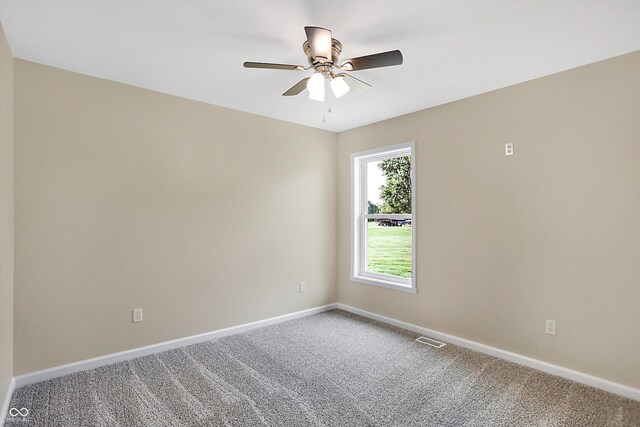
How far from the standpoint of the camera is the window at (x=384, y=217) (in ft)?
12.7

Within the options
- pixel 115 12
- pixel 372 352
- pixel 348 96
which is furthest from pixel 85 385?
pixel 348 96

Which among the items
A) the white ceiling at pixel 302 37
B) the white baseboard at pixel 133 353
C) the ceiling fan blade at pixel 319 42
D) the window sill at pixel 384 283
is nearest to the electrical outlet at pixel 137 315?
the white baseboard at pixel 133 353

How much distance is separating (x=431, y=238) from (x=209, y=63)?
2663mm

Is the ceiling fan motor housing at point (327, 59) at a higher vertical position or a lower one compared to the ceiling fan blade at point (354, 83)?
higher

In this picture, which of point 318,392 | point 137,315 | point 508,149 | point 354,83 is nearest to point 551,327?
point 508,149

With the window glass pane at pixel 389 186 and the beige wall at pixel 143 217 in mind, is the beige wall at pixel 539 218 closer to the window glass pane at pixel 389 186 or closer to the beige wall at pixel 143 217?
the window glass pane at pixel 389 186

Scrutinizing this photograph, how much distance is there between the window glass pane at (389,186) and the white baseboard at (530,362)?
130 centimetres

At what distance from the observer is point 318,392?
2.45 meters

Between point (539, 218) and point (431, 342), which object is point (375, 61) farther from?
point (431, 342)

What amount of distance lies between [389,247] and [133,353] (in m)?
2.88

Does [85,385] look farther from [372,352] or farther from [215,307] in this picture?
[372,352]

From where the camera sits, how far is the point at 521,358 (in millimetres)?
2861

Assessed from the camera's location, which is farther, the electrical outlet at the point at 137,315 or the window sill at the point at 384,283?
the window sill at the point at 384,283

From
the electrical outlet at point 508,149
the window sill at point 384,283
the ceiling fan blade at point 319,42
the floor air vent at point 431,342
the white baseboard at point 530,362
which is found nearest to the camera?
the ceiling fan blade at point 319,42
